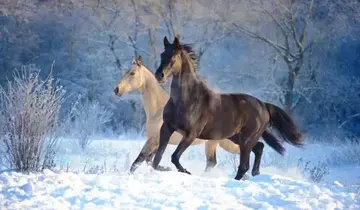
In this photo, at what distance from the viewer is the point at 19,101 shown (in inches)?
303

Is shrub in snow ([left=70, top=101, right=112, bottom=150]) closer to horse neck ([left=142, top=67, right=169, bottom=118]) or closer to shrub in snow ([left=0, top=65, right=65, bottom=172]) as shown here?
horse neck ([left=142, top=67, right=169, bottom=118])

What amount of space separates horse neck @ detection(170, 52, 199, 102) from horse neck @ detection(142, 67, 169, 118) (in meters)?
1.33

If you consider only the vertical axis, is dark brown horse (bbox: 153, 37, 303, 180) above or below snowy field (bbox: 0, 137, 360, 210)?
above

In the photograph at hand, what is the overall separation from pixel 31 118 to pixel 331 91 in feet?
64.8

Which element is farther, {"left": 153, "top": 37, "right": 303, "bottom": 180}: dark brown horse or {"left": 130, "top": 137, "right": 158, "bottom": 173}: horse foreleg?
{"left": 130, "top": 137, "right": 158, "bottom": 173}: horse foreleg

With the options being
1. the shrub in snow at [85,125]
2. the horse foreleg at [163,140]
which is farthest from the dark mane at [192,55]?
the shrub in snow at [85,125]

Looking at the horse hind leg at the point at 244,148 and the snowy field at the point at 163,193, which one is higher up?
the snowy field at the point at 163,193

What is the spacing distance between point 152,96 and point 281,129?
7.39 feet

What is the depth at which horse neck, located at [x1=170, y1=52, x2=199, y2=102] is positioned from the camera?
7.63 metres

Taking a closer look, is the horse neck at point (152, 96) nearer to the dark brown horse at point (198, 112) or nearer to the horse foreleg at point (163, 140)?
the dark brown horse at point (198, 112)

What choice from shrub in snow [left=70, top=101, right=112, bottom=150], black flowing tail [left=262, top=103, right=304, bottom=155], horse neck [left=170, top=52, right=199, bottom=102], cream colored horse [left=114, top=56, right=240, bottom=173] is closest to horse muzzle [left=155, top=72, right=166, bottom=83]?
horse neck [left=170, top=52, right=199, bottom=102]

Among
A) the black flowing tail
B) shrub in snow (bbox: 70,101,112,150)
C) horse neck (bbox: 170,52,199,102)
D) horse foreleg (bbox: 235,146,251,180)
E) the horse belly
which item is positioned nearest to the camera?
horse neck (bbox: 170,52,199,102)

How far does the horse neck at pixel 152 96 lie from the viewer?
9.00m

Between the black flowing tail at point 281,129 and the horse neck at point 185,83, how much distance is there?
188cm
